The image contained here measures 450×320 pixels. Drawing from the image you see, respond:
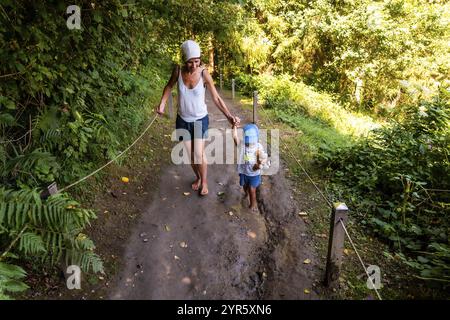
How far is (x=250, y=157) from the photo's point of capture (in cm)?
481

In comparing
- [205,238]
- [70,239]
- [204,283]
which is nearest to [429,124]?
[205,238]

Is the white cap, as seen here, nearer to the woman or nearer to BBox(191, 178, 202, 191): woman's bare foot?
the woman

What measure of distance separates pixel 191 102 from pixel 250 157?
3.68 ft

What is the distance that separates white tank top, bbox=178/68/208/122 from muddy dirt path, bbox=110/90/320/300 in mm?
1402

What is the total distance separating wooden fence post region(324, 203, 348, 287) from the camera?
3.41 m

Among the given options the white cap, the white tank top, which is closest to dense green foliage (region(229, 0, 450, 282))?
the white tank top

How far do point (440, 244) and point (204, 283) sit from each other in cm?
283

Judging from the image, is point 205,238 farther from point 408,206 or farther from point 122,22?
point 122,22

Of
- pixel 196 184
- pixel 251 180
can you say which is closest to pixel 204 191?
pixel 196 184

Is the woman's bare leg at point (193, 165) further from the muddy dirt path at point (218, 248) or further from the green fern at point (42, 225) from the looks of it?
the green fern at point (42, 225)

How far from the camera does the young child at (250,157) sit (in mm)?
4730

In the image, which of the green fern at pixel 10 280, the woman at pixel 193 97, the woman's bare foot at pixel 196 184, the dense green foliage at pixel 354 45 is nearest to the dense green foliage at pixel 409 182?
the woman's bare foot at pixel 196 184

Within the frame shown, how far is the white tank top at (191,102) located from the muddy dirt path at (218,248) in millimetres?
1402

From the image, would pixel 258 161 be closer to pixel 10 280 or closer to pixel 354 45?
pixel 10 280
